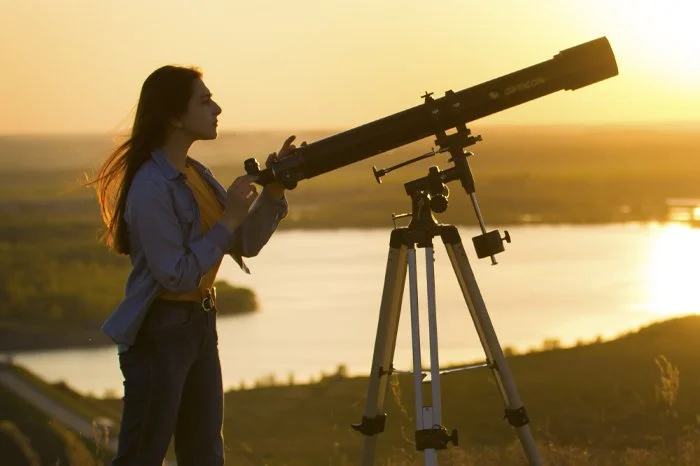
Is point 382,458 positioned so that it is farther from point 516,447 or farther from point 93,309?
point 93,309

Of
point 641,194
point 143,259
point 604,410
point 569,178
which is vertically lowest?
point 143,259

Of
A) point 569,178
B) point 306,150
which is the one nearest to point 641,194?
point 569,178

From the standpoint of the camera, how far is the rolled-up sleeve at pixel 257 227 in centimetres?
420

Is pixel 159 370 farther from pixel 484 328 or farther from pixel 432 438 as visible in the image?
pixel 484 328

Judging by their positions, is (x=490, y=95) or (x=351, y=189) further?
(x=351, y=189)

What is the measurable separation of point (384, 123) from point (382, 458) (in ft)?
12.7

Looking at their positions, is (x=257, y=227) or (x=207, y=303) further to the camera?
(x=257, y=227)

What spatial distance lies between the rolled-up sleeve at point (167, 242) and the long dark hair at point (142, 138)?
4.7 inches

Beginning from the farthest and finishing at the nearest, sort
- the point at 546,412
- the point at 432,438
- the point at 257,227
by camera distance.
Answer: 1. the point at 546,412
2. the point at 432,438
3. the point at 257,227

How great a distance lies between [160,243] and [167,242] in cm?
2

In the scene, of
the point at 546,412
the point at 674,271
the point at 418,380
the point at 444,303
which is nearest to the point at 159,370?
the point at 418,380

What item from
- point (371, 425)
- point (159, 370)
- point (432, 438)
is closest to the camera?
point (159, 370)

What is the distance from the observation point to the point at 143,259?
3844 mm

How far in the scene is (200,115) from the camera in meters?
3.94
